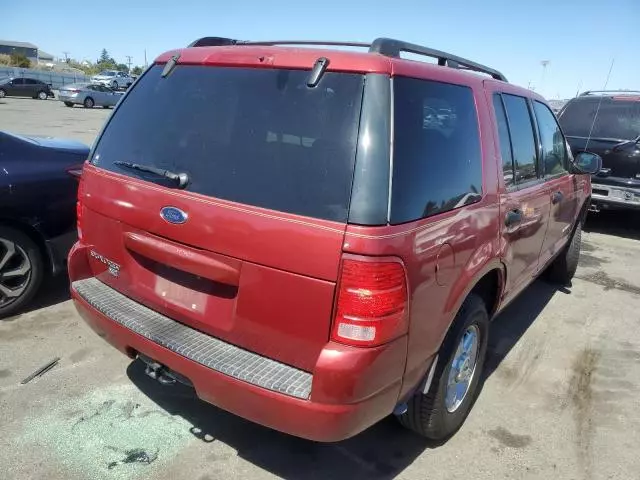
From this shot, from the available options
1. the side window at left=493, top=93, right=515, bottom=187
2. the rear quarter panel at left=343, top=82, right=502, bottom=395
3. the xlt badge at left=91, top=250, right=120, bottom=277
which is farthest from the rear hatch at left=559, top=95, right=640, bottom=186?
the xlt badge at left=91, top=250, right=120, bottom=277

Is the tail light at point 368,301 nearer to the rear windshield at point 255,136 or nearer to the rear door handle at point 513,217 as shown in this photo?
the rear windshield at point 255,136

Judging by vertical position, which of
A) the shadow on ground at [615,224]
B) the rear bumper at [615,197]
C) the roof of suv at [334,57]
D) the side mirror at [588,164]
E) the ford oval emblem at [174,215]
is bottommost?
the shadow on ground at [615,224]

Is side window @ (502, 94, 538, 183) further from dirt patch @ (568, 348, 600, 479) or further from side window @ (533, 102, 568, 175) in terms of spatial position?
dirt patch @ (568, 348, 600, 479)

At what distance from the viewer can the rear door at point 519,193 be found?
303 cm

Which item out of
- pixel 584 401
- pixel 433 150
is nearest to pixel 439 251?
pixel 433 150

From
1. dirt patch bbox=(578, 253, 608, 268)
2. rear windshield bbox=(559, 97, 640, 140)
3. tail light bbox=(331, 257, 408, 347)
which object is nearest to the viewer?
tail light bbox=(331, 257, 408, 347)

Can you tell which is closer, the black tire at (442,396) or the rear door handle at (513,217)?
the black tire at (442,396)

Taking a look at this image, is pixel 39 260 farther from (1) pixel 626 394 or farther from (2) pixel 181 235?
(1) pixel 626 394

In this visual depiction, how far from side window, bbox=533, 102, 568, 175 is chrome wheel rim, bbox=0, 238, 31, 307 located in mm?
3965

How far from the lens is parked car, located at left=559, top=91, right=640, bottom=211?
7.68 metres

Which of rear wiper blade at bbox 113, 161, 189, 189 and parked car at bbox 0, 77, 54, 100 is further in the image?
parked car at bbox 0, 77, 54, 100

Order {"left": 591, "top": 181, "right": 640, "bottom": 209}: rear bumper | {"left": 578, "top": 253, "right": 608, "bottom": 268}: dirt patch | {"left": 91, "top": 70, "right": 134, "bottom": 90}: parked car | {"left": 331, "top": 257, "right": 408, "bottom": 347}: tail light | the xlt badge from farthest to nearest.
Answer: {"left": 91, "top": 70, "right": 134, "bottom": 90}: parked car
{"left": 591, "top": 181, "right": 640, "bottom": 209}: rear bumper
{"left": 578, "top": 253, "right": 608, "bottom": 268}: dirt patch
the xlt badge
{"left": 331, "top": 257, "right": 408, "bottom": 347}: tail light

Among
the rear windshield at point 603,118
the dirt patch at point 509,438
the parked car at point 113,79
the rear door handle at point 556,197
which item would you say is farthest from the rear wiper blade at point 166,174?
the parked car at point 113,79

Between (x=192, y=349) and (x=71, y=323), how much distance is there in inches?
85.6
